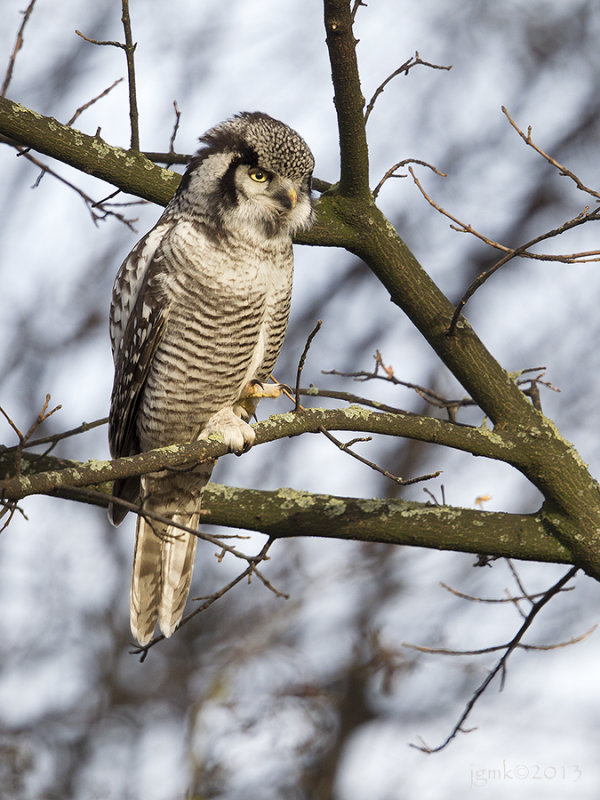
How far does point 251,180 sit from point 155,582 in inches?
81.1

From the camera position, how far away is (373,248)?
12.1 ft

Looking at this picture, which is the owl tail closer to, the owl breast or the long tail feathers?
the long tail feathers

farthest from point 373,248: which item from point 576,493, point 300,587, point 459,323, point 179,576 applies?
point 300,587

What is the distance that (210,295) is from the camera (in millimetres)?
3896

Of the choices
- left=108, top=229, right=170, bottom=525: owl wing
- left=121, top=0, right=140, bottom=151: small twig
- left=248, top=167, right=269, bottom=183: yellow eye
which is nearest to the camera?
left=121, top=0, right=140, bottom=151: small twig

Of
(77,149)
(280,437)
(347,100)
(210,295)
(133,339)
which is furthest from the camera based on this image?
(133,339)

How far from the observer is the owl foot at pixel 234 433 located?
3.53 meters

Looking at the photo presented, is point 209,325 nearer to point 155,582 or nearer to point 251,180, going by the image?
point 251,180

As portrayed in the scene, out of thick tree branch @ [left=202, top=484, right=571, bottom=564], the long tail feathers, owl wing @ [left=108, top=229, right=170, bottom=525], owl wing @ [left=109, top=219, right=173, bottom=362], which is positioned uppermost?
owl wing @ [left=109, top=219, right=173, bottom=362]

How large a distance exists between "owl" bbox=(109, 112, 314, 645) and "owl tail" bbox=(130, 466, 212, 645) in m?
0.03

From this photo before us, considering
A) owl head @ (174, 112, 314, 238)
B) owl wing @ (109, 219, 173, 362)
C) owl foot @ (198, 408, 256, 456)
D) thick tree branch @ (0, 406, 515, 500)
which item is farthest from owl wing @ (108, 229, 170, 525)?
thick tree branch @ (0, 406, 515, 500)

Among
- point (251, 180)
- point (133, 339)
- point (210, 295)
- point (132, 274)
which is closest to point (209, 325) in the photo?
point (210, 295)

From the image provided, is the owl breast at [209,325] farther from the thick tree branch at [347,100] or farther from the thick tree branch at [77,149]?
the thick tree branch at [347,100]

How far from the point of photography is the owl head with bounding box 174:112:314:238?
3938 mm
